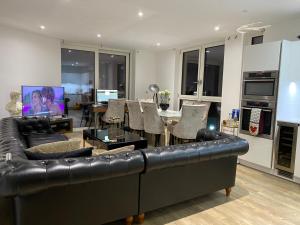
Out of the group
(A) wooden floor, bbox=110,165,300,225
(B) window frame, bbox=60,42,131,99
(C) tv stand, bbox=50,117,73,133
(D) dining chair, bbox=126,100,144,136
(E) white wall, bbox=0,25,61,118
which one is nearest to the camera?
(A) wooden floor, bbox=110,165,300,225

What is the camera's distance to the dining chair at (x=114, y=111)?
614cm

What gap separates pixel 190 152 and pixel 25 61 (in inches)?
200

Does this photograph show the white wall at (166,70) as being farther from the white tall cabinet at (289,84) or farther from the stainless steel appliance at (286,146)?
the stainless steel appliance at (286,146)

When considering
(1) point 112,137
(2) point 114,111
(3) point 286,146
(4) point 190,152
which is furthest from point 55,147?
(2) point 114,111

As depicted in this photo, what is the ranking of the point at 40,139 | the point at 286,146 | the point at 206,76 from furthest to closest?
the point at 206,76, the point at 40,139, the point at 286,146

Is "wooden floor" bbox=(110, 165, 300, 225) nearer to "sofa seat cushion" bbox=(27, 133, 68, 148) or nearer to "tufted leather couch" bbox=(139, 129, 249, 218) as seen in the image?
"tufted leather couch" bbox=(139, 129, 249, 218)

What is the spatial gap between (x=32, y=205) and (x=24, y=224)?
5.9 inches

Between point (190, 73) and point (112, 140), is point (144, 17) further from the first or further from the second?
point (190, 73)

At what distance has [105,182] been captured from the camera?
1.96 metres

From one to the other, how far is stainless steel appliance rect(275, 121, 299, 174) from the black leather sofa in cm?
127

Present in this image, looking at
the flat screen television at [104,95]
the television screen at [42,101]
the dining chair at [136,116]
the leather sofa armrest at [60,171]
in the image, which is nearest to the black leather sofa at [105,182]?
the leather sofa armrest at [60,171]

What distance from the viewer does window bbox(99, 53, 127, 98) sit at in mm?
7367

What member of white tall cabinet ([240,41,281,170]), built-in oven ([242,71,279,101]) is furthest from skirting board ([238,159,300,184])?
built-in oven ([242,71,279,101])

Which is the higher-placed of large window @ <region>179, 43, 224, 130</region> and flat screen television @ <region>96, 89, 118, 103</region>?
large window @ <region>179, 43, 224, 130</region>
